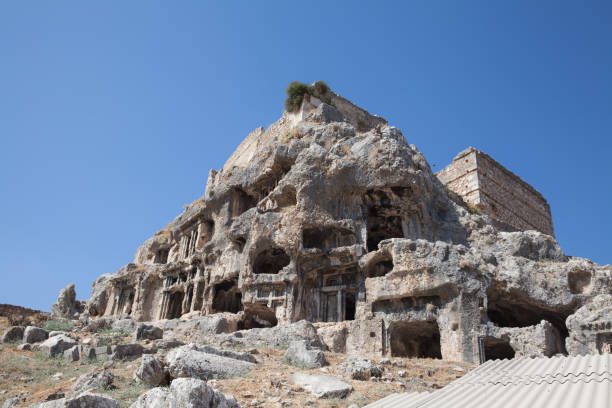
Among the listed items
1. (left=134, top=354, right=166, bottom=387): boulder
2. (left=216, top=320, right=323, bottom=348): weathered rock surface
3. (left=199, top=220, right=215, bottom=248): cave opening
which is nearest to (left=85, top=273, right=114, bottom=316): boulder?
(left=199, top=220, right=215, bottom=248): cave opening

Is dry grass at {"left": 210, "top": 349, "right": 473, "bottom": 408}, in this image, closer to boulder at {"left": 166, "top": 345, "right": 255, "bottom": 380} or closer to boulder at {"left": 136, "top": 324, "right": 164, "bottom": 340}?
boulder at {"left": 166, "top": 345, "right": 255, "bottom": 380}

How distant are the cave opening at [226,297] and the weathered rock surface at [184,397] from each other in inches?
861

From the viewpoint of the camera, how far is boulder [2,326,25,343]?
18.2m

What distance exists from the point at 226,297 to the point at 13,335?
43.6 ft

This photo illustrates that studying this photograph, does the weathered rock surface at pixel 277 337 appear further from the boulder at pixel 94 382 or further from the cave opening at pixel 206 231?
the cave opening at pixel 206 231

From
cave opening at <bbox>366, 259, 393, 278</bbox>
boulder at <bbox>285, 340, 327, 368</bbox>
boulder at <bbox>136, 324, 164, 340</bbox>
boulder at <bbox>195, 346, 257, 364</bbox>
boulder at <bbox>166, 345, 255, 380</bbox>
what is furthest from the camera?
cave opening at <bbox>366, 259, 393, 278</bbox>

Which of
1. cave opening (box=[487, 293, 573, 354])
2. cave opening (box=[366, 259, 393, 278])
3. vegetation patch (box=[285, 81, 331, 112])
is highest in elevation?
vegetation patch (box=[285, 81, 331, 112])

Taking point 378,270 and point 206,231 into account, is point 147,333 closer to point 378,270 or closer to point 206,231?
point 378,270

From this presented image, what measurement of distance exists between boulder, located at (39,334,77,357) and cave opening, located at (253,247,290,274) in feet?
37.1

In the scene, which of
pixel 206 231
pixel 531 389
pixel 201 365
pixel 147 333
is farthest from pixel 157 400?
pixel 206 231

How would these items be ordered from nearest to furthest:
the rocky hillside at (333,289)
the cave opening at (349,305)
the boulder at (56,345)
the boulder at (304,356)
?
the rocky hillside at (333,289)
the boulder at (304,356)
the boulder at (56,345)
the cave opening at (349,305)

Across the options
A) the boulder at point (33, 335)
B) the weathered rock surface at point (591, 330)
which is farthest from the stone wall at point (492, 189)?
the boulder at point (33, 335)

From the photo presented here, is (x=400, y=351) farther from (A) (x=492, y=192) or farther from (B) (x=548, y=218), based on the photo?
(B) (x=548, y=218)

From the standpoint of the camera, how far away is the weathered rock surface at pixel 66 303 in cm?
3836
